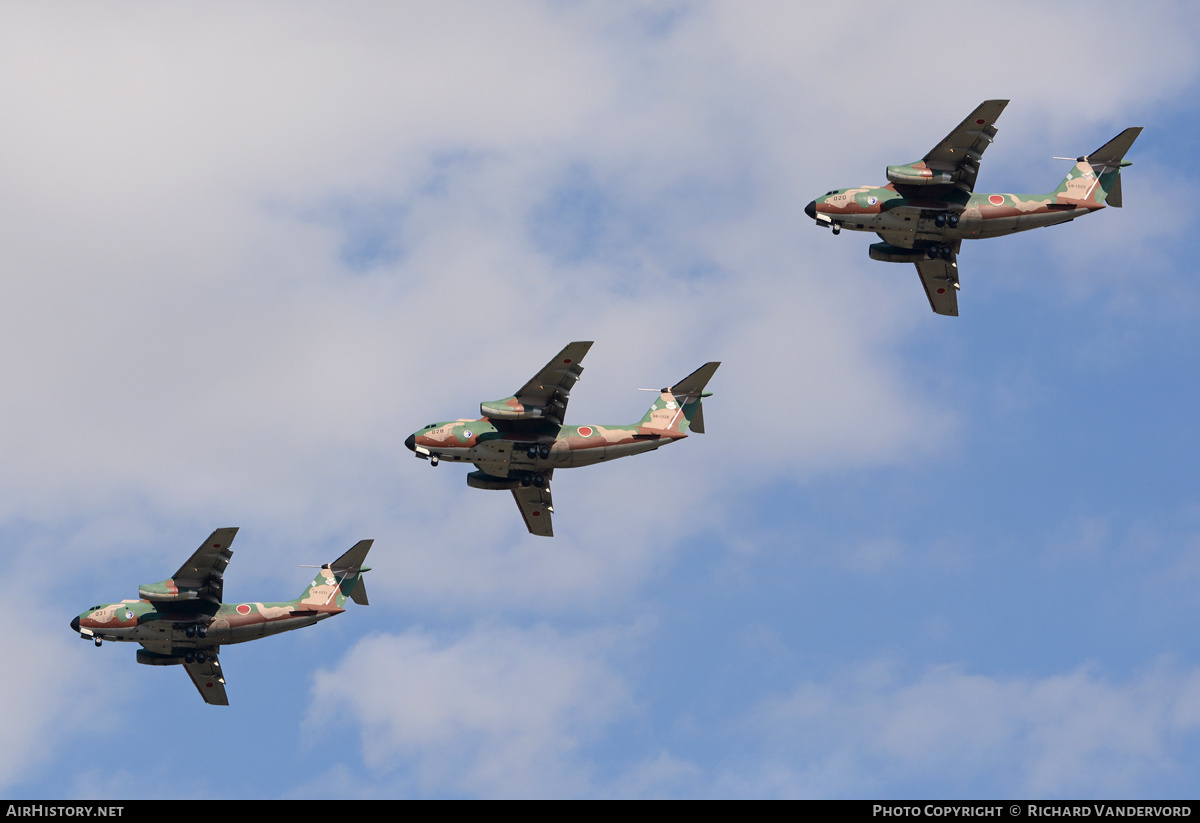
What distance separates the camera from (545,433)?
9850 centimetres

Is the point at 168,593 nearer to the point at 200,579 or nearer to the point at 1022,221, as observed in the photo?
the point at 200,579

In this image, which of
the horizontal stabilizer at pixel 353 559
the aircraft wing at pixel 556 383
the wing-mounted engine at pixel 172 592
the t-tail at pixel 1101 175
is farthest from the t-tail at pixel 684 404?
the wing-mounted engine at pixel 172 592

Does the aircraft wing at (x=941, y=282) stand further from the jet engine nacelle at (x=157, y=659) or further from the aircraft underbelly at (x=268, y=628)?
the jet engine nacelle at (x=157, y=659)

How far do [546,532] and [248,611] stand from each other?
18.9 meters

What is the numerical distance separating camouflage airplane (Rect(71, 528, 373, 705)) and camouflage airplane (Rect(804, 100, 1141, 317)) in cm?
3736

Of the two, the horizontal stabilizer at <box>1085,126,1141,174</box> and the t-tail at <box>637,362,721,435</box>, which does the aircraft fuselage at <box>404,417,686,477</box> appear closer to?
the t-tail at <box>637,362,721,435</box>

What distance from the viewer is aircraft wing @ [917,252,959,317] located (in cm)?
10281

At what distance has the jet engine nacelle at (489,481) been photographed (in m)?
102

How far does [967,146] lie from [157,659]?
58743 mm
